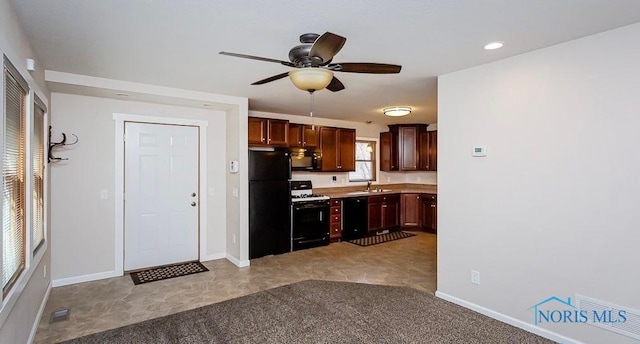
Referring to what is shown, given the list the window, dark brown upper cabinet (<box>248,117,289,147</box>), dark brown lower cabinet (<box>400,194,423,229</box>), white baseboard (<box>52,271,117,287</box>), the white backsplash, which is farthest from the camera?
the window

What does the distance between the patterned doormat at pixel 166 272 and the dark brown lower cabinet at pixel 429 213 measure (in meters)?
4.56

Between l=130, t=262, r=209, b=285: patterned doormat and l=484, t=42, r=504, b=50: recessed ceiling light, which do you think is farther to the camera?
l=130, t=262, r=209, b=285: patterned doormat

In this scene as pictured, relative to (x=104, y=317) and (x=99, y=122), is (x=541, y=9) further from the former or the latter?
(x=99, y=122)

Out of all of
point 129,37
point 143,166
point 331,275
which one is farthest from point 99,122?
point 331,275

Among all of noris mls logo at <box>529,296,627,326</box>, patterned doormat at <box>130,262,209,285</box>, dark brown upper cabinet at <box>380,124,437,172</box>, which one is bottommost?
patterned doormat at <box>130,262,209,285</box>

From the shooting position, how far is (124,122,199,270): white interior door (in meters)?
4.31

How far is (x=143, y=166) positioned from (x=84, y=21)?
2.54 m

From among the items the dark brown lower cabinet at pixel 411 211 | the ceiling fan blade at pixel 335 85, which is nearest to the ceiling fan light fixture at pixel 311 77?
the ceiling fan blade at pixel 335 85

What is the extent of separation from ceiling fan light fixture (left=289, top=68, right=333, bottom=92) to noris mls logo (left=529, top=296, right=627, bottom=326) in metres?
2.50

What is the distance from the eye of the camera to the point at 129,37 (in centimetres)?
244

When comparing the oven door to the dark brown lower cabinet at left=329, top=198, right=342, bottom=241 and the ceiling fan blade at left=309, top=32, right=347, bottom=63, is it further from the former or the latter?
the ceiling fan blade at left=309, top=32, right=347, bottom=63

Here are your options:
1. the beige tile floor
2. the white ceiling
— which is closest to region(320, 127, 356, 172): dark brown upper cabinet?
the beige tile floor

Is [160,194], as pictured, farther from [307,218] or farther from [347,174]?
[347,174]

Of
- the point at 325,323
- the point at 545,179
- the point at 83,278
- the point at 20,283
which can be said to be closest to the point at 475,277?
the point at 545,179
